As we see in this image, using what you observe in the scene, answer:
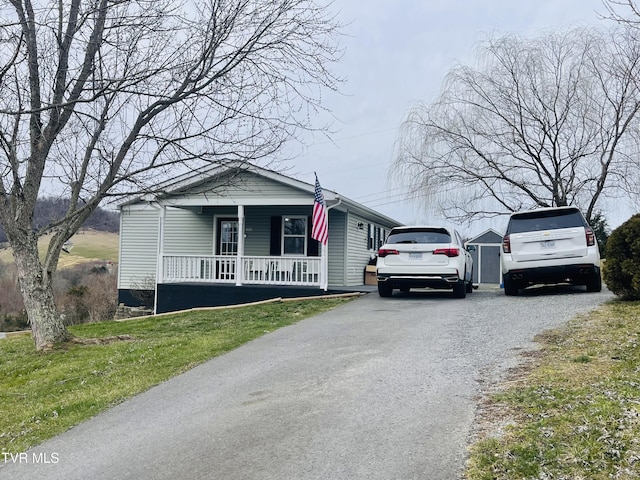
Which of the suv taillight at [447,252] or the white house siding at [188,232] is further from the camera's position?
the white house siding at [188,232]

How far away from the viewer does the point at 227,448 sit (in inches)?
177

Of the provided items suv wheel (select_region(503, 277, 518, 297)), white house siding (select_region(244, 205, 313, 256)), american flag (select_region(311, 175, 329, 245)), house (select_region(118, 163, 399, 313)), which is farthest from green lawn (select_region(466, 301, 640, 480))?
white house siding (select_region(244, 205, 313, 256))

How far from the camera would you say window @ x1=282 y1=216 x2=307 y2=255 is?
18938 mm

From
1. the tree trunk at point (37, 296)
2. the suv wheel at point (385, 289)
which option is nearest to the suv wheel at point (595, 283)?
the suv wheel at point (385, 289)

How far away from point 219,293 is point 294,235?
3510mm

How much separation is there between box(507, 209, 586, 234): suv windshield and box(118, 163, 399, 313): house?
210 inches

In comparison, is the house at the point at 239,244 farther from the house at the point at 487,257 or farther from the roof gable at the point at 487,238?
the roof gable at the point at 487,238

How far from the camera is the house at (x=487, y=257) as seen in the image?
2928 cm

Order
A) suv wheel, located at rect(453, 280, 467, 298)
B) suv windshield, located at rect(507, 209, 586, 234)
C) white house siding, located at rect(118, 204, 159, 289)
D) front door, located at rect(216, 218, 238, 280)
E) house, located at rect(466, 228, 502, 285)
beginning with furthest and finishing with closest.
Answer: house, located at rect(466, 228, 502, 285) < white house siding, located at rect(118, 204, 159, 289) < front door, located at rect(216, 218, 238, 280) < suv wheel, located at rect(453, 280, 467, 298) < suv windshield, located at rect(507, 209, 586, 234)

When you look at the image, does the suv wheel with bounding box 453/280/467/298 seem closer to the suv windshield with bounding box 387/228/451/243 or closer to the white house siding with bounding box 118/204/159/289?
the suv windshield with bounding box 387/228/451/243

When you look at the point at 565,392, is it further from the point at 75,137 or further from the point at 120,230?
the point at 120,230

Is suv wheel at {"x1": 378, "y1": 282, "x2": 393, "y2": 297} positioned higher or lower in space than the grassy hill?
lower

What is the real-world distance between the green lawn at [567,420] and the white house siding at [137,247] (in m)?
17.3

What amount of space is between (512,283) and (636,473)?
9.93 m
